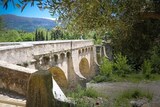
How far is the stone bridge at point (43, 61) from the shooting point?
6801 millimetres

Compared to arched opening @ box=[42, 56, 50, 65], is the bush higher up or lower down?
lower down

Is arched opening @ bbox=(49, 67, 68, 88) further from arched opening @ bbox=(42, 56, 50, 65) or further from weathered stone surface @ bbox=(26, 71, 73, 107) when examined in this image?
weathered stone surface @ bbox=(26, 71, 73, 107)

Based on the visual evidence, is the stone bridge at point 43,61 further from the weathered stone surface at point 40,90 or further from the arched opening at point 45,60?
the weathered stone surface at point 40,90

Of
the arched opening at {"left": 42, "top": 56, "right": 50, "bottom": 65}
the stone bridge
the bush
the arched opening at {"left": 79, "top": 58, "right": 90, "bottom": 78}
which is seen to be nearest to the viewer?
the stone bridge

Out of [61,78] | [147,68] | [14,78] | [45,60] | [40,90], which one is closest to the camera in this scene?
[40,90]

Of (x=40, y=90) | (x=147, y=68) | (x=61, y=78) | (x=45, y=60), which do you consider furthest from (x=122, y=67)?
(x=40, y=90)

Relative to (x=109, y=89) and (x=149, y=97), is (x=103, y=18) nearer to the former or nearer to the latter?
(x=149, y=97)

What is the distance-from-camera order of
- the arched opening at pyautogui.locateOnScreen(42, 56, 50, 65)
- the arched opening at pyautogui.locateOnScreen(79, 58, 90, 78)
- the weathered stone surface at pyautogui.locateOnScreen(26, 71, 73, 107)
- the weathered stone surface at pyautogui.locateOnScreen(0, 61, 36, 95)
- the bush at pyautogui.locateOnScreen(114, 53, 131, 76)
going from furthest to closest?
the arched opening at pyautogui.locateOnScreen(79, 58, 90, 78) < the bush at pyautogui.locateOnScreen(114, 53, 131, 76) < the arched opening at pyautogui.locateOnScreen(42, 56, 50, 65) < the weathered stone surface at pyautogui.locateOnScreen(0, 61, 36, 95) < the weathered stone surface at pyautogui.locateOnScreen(26, 71, 73, 107)

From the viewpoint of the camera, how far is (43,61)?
14867 mm

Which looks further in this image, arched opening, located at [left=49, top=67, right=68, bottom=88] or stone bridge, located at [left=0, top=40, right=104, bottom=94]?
arched opening, located at [left=49, top=67, right=68, bottom=88]

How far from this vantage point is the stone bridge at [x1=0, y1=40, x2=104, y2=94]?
6.80 metres

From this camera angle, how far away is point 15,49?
964 centimetres

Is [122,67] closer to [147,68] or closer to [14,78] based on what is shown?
[147,68]

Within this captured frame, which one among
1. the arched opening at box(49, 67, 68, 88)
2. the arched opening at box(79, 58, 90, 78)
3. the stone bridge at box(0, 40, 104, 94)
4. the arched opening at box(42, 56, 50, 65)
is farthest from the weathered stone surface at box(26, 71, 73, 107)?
the arched opening at box(79, 58, 90, 78)
